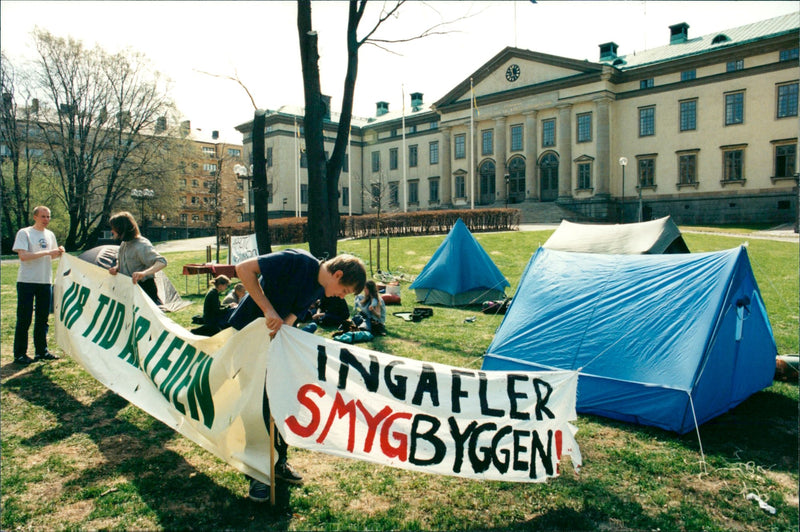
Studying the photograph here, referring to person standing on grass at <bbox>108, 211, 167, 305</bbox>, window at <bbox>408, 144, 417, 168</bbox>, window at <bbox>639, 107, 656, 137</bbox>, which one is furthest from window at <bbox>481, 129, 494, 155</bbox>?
person standing on grass at <bbox>108, 211, 167, 305</bbox>

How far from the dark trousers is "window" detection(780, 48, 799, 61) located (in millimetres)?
39912

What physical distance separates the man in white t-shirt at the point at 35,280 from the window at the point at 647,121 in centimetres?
4003

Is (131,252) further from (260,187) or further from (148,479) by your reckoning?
(260,187)

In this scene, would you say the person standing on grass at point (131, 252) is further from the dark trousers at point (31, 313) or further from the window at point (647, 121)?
the window at point (647, 121)

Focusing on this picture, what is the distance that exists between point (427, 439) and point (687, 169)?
39.7 m

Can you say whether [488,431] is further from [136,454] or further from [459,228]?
[459,228]

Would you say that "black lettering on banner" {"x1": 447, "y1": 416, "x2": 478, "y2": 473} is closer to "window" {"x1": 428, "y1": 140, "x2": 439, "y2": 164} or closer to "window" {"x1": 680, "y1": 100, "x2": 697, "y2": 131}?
"window" {"x1": 680, "y1": 100, "x2": 697, "y2": 131}

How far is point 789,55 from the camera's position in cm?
3158

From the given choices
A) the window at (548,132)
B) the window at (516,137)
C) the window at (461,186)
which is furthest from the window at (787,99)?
the window at (461,186)

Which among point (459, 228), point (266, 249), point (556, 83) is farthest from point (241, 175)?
point (556, 83)

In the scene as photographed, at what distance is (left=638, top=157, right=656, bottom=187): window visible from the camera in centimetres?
3788

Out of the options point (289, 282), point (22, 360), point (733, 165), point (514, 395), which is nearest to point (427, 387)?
point (514, 395)

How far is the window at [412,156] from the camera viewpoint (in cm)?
5347

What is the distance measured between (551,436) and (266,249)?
10506 mm
